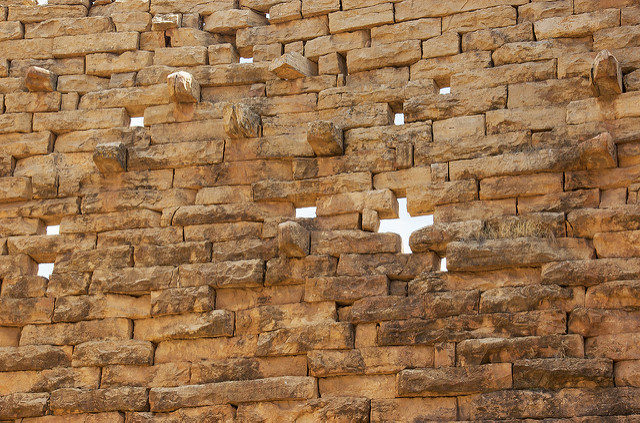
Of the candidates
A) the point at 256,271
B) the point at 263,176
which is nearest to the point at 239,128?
the point at 263,176

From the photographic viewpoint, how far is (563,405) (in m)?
7.49

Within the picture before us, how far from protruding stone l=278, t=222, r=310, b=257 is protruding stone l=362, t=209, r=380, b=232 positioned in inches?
20.4

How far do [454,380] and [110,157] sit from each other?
3814mm

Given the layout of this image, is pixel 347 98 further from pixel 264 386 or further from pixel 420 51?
pixel 264 386

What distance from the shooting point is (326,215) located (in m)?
8.94

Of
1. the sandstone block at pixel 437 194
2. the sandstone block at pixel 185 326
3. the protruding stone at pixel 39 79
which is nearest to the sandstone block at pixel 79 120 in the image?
the protruding stone at pixel 39 79

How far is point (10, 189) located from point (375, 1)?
3946mm

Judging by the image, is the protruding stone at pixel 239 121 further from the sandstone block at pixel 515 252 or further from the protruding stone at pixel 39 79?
the sandstone block at pixel 515 252

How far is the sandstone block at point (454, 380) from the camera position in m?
7.75

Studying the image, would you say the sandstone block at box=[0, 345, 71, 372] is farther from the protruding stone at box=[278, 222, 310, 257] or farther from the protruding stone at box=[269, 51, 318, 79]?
the protruding stone at box=[269, 51, 318, 79]

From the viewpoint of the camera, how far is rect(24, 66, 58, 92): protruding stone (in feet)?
33.3

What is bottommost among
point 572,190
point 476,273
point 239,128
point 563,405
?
point 563,405

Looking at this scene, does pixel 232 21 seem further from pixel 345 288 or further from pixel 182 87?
pixel 345 288

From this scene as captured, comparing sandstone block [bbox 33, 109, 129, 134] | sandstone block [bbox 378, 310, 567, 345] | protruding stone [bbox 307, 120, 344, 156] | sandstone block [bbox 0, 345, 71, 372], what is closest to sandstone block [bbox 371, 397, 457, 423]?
sandstone block [bbox 378, 310, 567, 345]
